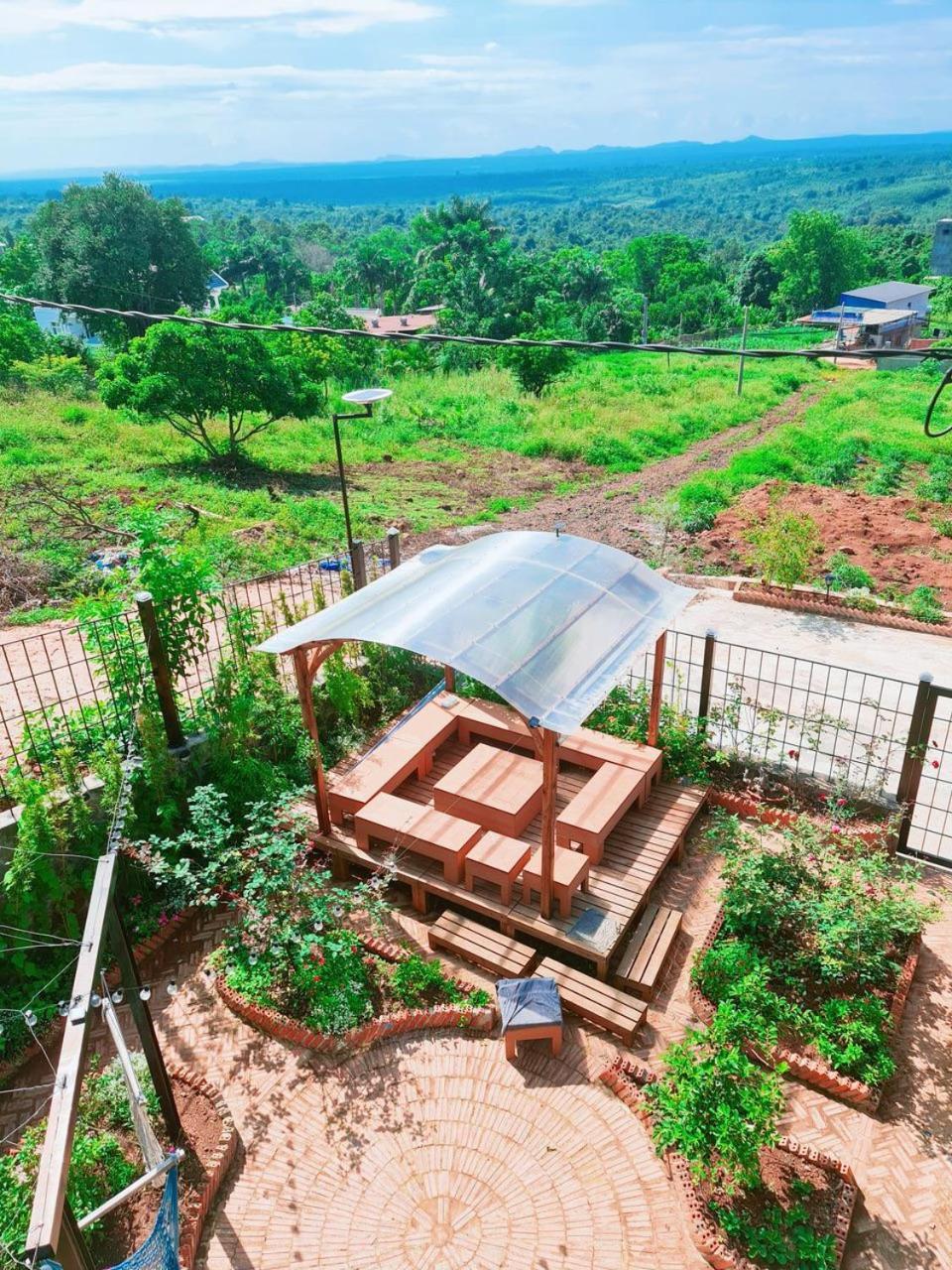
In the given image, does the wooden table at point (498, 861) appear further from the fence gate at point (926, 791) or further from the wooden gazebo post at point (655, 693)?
the fence gate at point (926, 791)

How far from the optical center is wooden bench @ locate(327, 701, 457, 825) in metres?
7.02

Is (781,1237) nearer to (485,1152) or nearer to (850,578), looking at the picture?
(485,1152)

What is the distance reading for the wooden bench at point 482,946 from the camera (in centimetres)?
598

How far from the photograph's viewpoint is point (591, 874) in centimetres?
657

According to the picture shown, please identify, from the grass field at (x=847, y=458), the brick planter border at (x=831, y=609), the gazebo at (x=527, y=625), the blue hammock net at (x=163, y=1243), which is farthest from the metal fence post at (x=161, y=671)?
the grass field at (x=847, y=458)

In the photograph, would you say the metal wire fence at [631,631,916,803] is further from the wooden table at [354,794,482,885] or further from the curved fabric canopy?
the wooden table at [354,794,482,885]

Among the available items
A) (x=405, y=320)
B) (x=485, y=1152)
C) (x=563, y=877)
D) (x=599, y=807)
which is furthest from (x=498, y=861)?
(x=405, y=320)

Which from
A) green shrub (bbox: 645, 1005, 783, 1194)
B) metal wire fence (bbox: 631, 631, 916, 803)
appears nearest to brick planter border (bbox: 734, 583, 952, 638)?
metal wire fence (bbox: 631, 631, 916, 803)

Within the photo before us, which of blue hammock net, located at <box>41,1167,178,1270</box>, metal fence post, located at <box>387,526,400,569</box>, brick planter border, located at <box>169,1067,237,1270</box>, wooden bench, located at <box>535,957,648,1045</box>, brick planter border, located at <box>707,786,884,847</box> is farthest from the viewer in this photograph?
metal fence post, located at <box>387,526,400,569</box>

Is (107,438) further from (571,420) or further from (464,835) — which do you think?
(464,835)

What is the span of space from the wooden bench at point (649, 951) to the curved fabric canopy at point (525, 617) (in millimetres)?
1787

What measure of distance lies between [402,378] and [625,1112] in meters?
29.3

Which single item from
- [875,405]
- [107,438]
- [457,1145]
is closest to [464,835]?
[457,1145]

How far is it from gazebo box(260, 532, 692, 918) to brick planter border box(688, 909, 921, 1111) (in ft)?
4.09
